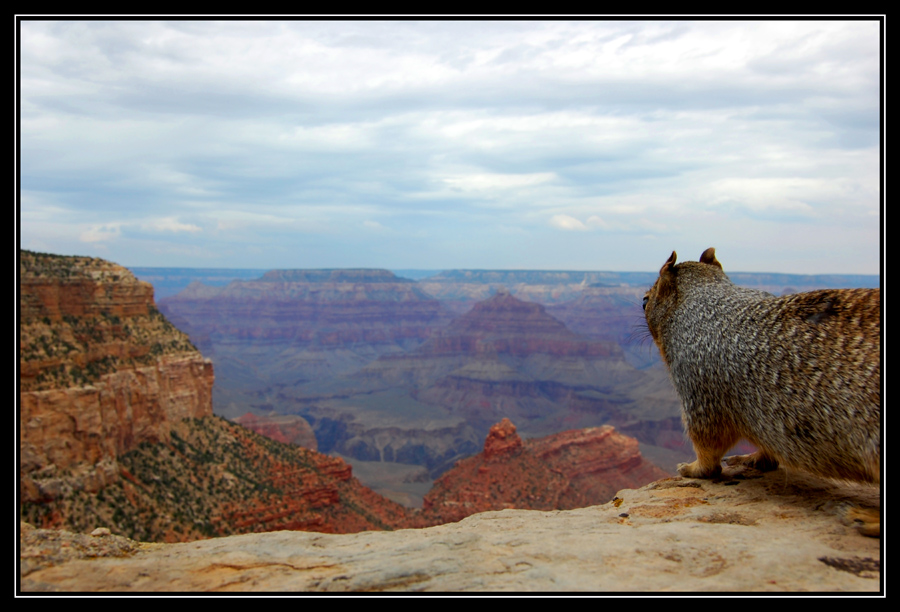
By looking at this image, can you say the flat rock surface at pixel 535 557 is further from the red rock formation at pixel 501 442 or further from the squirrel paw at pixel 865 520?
the red rock formation at pixel 501 442

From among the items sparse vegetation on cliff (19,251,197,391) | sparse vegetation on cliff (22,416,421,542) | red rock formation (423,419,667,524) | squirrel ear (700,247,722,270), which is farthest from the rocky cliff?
squirrel ear (700,247,722,270)

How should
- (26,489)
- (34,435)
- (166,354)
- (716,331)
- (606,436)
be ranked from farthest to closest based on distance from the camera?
1. (606,436)
2. (166,354)
3. (34,435)
4. (26,489)
5. (716,331)

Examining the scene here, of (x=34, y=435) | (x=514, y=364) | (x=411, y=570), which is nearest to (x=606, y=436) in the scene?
(x=34, y=435)

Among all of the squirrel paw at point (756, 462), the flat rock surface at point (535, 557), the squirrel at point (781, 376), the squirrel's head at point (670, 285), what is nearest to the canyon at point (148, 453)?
the flat rock surface at point (535, 557)

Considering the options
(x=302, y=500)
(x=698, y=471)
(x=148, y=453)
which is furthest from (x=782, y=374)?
(x=148, y=453)

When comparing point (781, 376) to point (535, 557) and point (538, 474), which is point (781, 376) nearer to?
point (535, 557)
